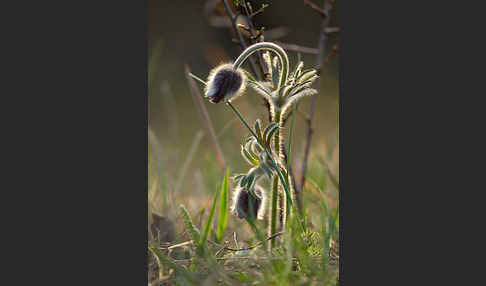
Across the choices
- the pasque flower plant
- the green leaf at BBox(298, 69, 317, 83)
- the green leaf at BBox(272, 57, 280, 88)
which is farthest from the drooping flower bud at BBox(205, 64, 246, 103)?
the green leaf at BBox(298, 69, 317, 83)

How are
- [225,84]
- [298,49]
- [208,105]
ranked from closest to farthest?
1. [225,84]
2. [298,49]
3. [208,105]

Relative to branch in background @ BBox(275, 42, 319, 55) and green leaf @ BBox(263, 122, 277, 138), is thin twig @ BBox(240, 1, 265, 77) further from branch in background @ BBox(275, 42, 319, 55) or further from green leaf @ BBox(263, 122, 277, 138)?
green leaf @ BBox(263, 122, 277, 138)

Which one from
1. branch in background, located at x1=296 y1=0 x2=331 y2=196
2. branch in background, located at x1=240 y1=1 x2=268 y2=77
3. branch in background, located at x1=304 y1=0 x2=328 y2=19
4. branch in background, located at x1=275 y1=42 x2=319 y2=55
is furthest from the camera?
branch in background, located at x1=296 y1=0 x2=331 y2=196

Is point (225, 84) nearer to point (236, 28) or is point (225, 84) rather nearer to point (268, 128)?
point (268, 128)

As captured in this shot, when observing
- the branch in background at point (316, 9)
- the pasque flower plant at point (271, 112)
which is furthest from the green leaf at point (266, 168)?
the branch in background at point (316, 9)

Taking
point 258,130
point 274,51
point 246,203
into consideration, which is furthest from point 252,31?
point 246,203

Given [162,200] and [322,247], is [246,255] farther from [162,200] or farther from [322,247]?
[162,200]

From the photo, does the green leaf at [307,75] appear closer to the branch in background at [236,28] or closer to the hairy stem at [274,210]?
the branch in background at [236,28]
